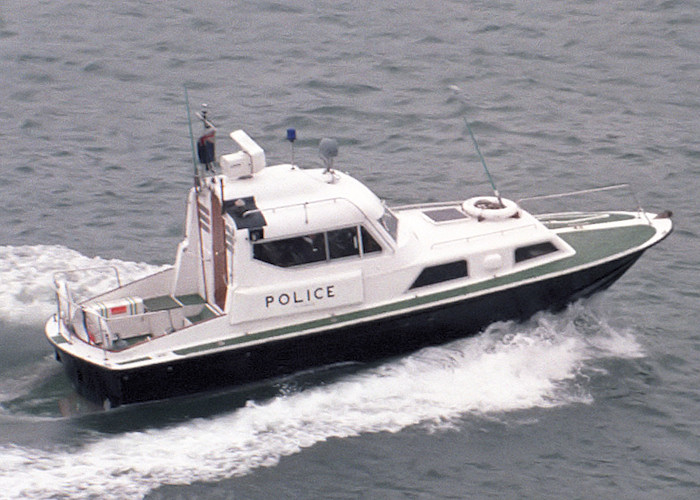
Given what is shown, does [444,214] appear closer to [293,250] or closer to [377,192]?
[293,250]

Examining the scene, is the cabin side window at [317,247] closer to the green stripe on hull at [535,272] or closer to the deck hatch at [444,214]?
the green stripe on hull at [535,272]

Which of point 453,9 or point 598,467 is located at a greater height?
point 453,9

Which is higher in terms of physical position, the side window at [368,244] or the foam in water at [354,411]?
the side window at [368,244]

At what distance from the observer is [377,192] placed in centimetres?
2195

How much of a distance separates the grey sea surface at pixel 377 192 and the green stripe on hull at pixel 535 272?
770 mm

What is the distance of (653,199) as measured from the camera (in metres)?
21.6

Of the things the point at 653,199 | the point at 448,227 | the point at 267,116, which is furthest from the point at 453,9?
the point at 448,227

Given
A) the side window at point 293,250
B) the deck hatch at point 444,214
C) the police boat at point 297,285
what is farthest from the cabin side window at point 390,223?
the side window at point 293,250

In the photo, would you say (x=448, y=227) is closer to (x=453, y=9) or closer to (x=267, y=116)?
(x=267, y=116)

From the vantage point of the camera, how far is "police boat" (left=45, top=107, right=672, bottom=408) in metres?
15.5

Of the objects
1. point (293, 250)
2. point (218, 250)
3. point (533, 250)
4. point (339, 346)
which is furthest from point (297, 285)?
point (533, 250)

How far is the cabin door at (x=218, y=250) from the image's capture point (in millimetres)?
16047

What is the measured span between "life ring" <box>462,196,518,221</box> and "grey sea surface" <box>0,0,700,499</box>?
1527 mm

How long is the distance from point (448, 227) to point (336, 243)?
1.91 meters
